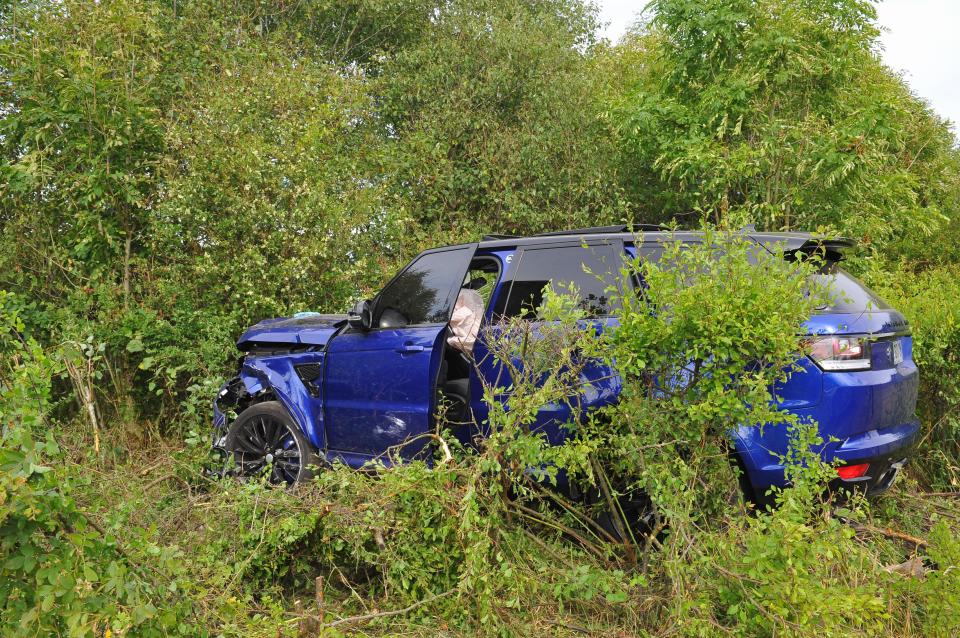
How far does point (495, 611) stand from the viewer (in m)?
3.45

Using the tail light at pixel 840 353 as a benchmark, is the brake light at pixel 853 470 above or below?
below

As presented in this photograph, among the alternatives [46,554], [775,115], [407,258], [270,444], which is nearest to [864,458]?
[46,554]

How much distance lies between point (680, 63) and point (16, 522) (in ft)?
42.3

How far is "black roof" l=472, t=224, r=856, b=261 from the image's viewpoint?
398cm

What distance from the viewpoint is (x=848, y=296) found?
4109mm

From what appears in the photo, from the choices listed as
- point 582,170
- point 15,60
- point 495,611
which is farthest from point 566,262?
point 582,170

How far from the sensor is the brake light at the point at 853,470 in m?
3.88

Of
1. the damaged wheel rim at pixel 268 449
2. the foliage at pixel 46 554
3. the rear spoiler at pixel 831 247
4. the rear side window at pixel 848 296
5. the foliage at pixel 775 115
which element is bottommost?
the damaged wheel rim at pixel 268 449

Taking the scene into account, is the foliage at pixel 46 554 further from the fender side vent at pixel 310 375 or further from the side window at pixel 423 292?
the fender side vent at pixel 310 375

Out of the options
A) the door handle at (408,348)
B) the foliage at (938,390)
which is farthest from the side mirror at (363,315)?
the foliage at (938,390)

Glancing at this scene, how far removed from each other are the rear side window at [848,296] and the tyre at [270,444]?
3.66 metres

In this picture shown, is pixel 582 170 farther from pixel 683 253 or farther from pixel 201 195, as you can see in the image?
pixel 683 253

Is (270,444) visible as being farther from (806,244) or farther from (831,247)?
(831,247)

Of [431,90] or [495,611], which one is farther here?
[431,90]
